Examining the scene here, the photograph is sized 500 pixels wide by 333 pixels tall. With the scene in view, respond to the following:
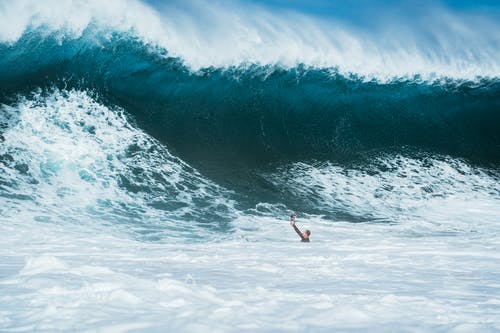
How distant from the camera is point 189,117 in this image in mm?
9969

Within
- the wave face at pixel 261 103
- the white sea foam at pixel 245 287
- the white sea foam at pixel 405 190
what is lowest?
the white sea foam at pixel 245 287

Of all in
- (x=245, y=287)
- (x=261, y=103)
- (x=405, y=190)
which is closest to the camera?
(x=245, y=287)

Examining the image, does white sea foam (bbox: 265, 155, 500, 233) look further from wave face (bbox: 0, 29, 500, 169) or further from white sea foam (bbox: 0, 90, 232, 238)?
white sea foam (bbox: 0, 90, 232, 238)

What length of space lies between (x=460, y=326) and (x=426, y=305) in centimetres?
38

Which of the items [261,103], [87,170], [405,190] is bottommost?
[405,190]

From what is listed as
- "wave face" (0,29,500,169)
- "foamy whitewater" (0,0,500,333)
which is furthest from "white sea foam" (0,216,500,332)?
"wave face" (0,29,500,169)

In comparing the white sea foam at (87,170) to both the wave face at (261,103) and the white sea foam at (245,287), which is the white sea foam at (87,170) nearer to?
the wave face at (261,103)

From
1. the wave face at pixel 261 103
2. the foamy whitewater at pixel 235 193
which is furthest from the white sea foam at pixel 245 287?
the wave face at pixel 261 103

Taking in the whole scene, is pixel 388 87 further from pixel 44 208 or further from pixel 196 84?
pixel 44 208

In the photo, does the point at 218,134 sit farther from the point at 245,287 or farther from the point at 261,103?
the point at 245,287

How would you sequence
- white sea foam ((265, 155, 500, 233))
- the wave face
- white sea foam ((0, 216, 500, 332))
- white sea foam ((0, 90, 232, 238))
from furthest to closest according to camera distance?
the wave face, white sea foam ((265, 155, 500, 233)), white sea foam ((0, 90, 232, 238)), white sea foam ((0, 216, 500, 332))

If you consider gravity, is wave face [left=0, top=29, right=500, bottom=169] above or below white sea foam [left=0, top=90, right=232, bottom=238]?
above

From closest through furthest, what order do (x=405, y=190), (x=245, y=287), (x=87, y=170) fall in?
(x=245, y=287), (x=87, y=170), (x=405, y=190)

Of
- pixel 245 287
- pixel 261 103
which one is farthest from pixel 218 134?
pixel 245 287
